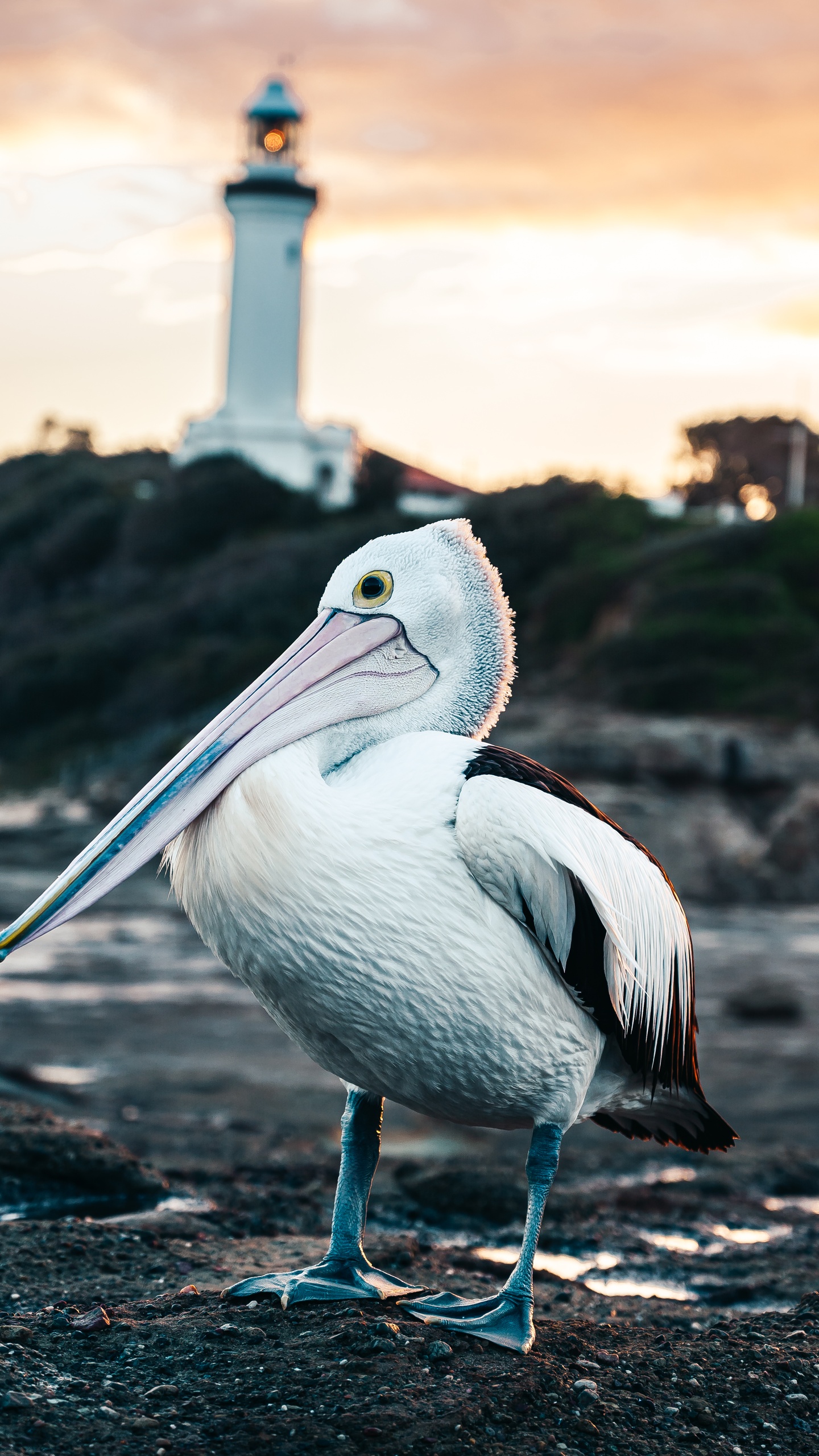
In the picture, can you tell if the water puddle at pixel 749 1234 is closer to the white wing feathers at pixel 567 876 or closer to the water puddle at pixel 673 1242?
the water puddle at pixel 673 1242

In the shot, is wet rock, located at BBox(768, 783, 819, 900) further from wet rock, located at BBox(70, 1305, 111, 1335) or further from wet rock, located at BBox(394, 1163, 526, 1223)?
wet rock, located at BBox(70, 1305, 111, 1335)

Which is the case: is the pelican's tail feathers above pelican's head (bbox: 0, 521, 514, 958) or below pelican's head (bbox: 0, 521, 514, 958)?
below

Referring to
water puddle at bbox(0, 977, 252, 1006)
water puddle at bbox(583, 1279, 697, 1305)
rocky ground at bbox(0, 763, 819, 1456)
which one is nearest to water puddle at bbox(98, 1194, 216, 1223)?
rocky ground at bbox(0, 763, 819, 1456)

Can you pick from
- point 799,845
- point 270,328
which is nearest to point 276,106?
point 270,328

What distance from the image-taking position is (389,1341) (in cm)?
310

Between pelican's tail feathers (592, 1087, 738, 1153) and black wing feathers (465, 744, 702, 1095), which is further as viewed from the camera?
pelican's tail feathers (592, 1087, 738, 1153)

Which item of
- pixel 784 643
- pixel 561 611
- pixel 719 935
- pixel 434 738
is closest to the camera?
pixel 434 738

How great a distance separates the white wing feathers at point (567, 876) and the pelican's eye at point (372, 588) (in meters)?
0.52

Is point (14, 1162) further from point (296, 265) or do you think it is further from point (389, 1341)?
point (296, 265)

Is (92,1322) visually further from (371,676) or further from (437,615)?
(437,615)

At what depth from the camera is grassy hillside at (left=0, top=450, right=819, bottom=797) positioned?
2388 cm

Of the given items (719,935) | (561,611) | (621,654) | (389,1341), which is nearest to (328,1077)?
(389,1341)

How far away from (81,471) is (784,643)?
25.8 m

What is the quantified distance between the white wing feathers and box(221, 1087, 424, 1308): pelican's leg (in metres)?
0.68
